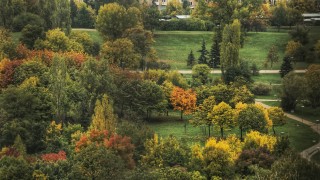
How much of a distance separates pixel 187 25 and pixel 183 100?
114ft

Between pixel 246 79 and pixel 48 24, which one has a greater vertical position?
pixel 48 24

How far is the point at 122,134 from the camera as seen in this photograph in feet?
142

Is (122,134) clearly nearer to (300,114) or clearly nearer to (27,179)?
(27,179)

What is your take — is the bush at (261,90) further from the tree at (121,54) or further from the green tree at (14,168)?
the green tree at (14,168)

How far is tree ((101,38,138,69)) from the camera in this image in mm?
65562

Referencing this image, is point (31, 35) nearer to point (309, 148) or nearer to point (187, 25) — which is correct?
point (187, 25)

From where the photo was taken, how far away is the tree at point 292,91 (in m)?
55.5

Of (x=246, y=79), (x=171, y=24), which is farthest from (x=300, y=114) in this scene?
(x=171, y=24)

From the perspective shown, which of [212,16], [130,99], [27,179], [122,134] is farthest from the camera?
[212,16]

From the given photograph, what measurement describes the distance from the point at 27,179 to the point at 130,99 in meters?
19.1

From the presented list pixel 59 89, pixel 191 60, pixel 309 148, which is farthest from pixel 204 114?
pixel 191 60

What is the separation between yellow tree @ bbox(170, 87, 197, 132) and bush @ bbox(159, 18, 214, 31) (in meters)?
32.6

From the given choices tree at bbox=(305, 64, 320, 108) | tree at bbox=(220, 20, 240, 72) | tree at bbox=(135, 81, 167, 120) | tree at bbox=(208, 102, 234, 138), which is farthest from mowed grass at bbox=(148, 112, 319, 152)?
tree at bbox=(220, 20, 240, 72)

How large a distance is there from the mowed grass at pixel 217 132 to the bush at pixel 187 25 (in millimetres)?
34992
